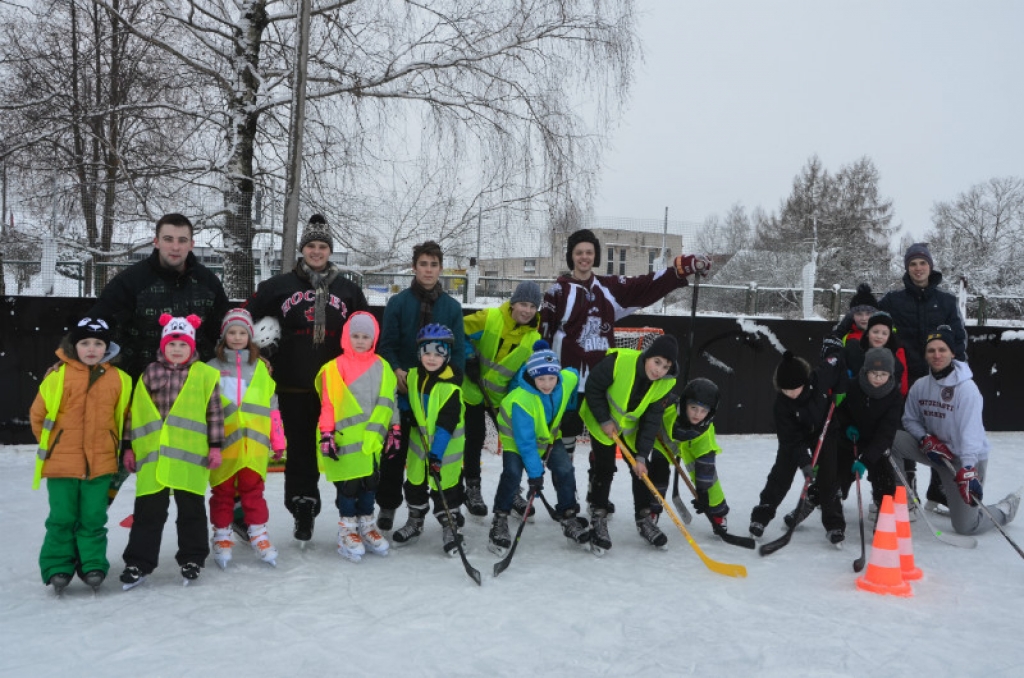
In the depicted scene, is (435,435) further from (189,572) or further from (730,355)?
(730,355)

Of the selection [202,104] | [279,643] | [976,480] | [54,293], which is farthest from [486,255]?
[279,643]

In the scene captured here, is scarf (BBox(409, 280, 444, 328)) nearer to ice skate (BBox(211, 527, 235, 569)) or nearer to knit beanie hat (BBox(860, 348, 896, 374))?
ice skate (BBox(211, 527, 235, 569))

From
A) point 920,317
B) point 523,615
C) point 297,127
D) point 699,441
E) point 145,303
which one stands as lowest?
point 523,615

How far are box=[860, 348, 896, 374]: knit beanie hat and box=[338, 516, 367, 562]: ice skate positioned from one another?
3.15 metres

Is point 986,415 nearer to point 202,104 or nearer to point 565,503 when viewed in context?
point 565,503

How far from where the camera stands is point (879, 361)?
14.6ft

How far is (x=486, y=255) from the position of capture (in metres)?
8.14

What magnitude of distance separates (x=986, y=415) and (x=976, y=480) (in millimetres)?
4645

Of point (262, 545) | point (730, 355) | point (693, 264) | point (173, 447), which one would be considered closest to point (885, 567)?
point (693, 264)

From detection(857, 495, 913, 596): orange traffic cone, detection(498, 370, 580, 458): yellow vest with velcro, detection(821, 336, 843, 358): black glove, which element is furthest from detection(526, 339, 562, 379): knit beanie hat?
detection(821, 336, 843, 358): black glove

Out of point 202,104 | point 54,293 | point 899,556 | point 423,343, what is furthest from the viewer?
point 202,104

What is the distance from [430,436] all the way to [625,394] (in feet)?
3.73

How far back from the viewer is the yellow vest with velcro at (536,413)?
413 centimetres

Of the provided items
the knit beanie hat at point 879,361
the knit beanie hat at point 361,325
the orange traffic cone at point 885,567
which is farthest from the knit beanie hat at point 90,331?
the knit beanie hat at point 879,361
